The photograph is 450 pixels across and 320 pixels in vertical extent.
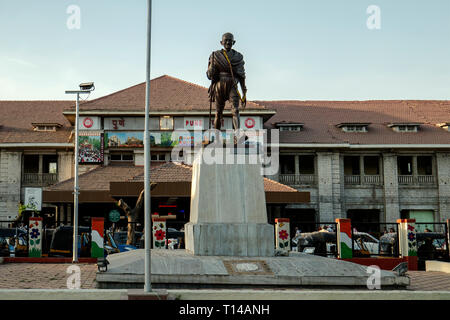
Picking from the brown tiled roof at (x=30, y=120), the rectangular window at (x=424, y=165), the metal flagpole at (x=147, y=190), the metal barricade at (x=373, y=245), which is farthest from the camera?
the rectangular window at (x=424, y=165)

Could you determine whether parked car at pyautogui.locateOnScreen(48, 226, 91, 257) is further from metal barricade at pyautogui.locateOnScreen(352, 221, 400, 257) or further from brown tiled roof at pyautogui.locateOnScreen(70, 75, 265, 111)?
brown tiled roof at pyautogui.locateOnScreen(70, 75, 265, 111)

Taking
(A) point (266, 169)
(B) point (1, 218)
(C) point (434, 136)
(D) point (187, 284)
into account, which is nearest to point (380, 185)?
(C) point (434, 136)

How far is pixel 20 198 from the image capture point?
3375 cm

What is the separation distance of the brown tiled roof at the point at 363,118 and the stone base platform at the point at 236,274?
2485 centimetres

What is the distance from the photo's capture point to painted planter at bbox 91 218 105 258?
51.4ft

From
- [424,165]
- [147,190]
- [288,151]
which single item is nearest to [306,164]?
[288,151]

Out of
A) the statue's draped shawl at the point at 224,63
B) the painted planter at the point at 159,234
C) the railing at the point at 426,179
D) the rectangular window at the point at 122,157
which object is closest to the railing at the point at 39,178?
the rectangular window at the point at 122,157

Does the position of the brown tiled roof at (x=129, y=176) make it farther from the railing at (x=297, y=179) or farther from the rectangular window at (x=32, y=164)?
the rectangular window at (x=32, y=164)

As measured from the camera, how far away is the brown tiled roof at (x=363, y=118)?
116ft

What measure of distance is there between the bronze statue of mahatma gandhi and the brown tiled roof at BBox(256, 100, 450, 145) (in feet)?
74.1

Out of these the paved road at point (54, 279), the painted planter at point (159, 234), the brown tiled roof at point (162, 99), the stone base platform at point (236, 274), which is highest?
the brown tiled roof at point (162, 99)

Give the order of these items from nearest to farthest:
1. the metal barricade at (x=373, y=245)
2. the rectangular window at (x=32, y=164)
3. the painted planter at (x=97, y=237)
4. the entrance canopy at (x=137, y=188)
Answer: the painted planter at (x=97, y=237) → the metal barricade at (x=373, y=245) → the entrance canopy at (x=137, y=188) → the rectangular window at (x=32, y=164)

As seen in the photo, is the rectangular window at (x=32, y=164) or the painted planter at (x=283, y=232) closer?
the painted planter at (x=283, y=232)

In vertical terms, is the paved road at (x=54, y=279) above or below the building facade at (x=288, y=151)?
below
